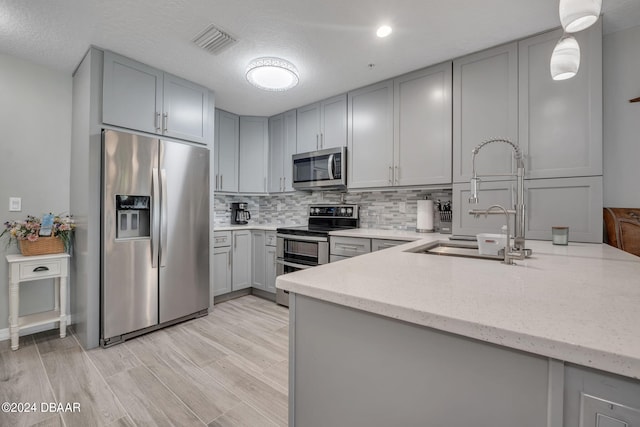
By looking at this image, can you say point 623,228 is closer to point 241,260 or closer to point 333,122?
point 333,122

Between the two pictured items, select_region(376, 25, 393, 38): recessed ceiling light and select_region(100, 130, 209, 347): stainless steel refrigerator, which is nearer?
select_region(376, 25, 393, 38): recessed ceiling light

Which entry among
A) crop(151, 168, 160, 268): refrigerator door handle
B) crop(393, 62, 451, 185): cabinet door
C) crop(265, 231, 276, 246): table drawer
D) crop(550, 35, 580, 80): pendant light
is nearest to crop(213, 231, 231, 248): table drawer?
crop(265, 231, 276, 246): table drawer

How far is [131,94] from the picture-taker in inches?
96.2

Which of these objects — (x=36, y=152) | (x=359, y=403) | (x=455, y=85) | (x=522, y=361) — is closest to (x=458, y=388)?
(x=522, y=361)

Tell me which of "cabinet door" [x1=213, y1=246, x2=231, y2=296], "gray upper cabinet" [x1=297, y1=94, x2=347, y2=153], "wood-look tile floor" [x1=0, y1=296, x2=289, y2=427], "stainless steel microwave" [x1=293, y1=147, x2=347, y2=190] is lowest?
"wood-look tile floor" [x1=0, y1=296, x2=289, y2=427]

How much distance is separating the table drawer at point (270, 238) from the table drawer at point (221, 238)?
0.47 metres

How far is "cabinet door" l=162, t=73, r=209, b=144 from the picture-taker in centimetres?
268

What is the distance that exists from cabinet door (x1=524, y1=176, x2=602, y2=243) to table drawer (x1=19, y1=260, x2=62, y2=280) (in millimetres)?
3926

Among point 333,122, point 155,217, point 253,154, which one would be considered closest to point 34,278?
point 155,217

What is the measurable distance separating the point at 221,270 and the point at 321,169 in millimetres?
1744

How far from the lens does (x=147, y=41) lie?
2.20 metres

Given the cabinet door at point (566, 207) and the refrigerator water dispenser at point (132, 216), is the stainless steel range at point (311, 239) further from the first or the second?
the cabinet door at point (566, 207)

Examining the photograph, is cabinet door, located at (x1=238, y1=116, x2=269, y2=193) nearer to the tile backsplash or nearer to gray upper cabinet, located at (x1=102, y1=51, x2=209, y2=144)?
the tile backsplash

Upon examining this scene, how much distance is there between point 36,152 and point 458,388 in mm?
3679
